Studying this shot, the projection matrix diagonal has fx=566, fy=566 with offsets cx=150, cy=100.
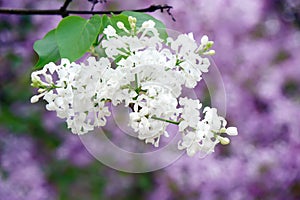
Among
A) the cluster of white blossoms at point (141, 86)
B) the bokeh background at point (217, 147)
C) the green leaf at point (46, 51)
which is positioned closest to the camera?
the cluster of white blossoms at point (141, 86)

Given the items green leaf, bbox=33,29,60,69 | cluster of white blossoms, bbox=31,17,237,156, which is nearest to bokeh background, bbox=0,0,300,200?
green leaf, bbox=33,29,60,69

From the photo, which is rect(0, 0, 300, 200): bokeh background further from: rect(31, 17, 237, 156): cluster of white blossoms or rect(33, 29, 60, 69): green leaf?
rect(31, 17, 237, 156): cluster of white blossoms

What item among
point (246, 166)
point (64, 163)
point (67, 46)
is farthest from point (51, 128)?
point (67, 46)

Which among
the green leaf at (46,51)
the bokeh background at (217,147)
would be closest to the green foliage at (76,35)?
the green leaf at (46,51)

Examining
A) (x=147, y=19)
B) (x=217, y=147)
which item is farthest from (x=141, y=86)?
(x=217, y=147)

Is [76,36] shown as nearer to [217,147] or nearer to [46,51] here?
Answer: [46,51]

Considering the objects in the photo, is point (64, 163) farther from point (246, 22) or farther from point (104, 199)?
point (246, 22)

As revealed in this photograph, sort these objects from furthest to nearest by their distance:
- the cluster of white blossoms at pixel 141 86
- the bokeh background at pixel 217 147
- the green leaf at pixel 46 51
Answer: the bokeh background at pixel 217 147, the green leaf at pixel 46 51, the cluster of white blossoms at pixel 141 86

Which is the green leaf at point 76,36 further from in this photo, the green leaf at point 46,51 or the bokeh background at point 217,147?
the bokeh background at point 217,147
